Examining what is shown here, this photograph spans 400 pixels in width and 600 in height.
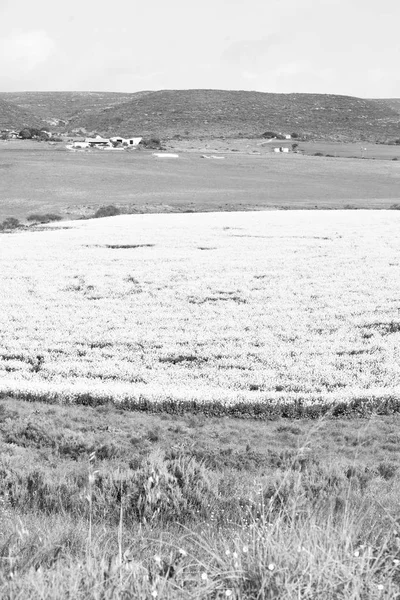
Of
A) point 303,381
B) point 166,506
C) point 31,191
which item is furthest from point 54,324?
point 31,191

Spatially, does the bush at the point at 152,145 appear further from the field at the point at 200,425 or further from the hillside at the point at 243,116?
the field at the point at 200,425

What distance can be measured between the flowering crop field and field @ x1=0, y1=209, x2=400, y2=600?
2.5 inches

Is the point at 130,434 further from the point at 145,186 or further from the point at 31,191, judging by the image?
the point at 145,186

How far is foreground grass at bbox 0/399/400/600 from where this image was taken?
387cm

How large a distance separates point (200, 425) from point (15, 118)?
155526 millimetres

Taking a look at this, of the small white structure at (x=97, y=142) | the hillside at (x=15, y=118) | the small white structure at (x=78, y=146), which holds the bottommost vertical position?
the small white structure at (x=78, y=146)

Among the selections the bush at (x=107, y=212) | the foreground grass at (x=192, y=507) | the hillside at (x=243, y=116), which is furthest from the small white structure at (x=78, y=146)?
the foreground grass at (x=192, y=507)

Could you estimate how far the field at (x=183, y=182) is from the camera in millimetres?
56406

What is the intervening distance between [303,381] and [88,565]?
905 centimetres

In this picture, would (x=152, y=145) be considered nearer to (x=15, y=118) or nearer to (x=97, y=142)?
(x=97, y=142)

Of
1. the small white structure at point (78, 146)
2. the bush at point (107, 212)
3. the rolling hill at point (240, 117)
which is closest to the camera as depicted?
the bush at point (107, 212)

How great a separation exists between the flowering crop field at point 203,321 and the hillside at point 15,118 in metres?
124

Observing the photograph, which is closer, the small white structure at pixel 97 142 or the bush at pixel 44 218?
the bush at pixel 44 218

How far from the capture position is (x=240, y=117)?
15800cm
